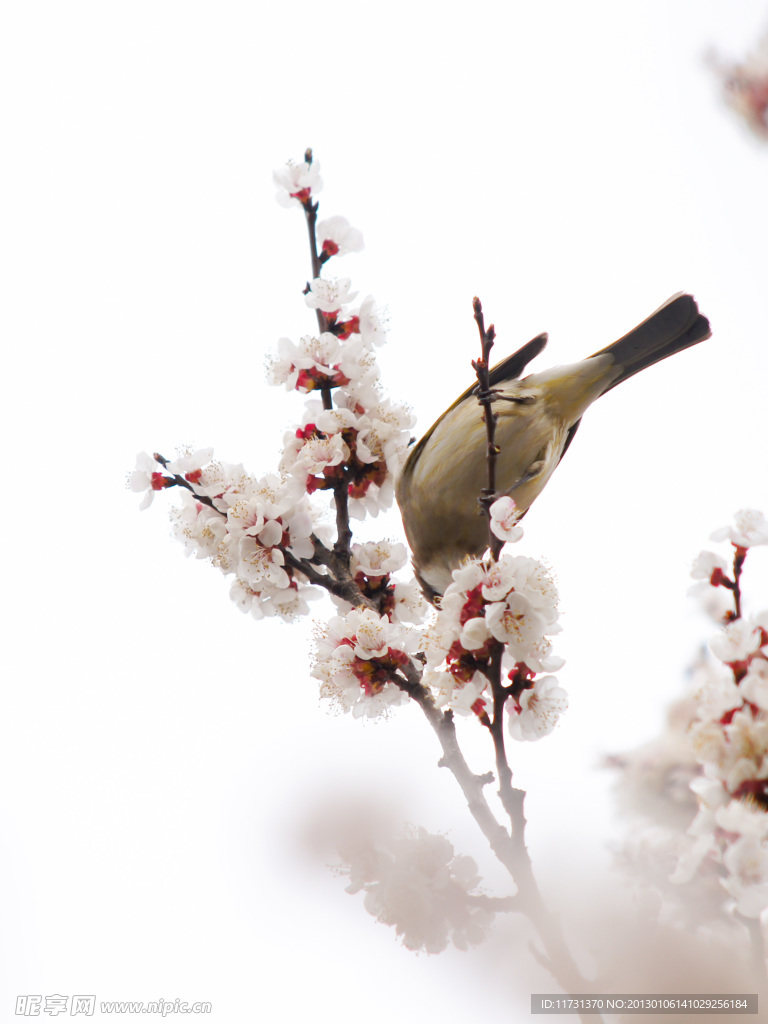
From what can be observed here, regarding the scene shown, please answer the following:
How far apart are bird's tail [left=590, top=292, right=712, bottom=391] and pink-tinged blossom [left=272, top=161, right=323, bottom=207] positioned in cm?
110

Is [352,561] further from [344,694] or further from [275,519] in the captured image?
[344,694]

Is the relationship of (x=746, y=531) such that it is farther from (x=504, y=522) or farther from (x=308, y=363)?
(x=308, y=363)

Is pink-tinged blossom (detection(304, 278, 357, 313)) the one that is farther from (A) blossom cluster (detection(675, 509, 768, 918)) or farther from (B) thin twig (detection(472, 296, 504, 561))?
(A) blossom cluster (detection(675, 509, 768, 918))

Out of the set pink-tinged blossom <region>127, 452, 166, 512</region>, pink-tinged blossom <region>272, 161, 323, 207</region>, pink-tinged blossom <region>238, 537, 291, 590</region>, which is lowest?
pink-tinged blossom <region>238, 537, 291, 590</region>

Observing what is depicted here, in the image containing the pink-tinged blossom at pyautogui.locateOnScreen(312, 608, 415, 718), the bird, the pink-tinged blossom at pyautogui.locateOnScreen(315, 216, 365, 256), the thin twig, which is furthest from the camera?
the bird

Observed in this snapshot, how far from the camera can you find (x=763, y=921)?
1093 millimetres

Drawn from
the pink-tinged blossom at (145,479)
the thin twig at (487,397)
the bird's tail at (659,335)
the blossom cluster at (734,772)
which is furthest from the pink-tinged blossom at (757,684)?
the bird's tail at (659,335)

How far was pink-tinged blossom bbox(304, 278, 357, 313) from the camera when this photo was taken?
1690 mm

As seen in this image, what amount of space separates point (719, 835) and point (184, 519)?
46.1 inches

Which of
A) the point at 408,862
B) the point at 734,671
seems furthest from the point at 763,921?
the point at 408,862

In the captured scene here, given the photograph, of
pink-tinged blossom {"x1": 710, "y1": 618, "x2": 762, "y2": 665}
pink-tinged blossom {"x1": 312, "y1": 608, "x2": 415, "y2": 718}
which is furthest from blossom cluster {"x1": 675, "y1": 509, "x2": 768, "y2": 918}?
pink-tinged blossom {"x1": 312, "y1": 608, "x2": 415, "y2": 718}

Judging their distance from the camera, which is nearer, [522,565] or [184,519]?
[522,565]

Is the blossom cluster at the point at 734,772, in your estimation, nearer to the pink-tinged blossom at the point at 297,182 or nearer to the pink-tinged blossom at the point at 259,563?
the pink-tinged blossom at the point at 259,563

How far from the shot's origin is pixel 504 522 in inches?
47.3
